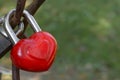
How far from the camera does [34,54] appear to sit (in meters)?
0.71

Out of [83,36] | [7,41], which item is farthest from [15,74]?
[83,36]

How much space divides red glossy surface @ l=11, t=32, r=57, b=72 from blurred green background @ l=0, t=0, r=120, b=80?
2588mm

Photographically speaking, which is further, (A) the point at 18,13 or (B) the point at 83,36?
(B) the point at 83,36

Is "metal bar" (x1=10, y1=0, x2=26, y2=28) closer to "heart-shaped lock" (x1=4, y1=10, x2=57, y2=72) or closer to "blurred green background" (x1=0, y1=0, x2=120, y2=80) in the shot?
"heart-shaped lock" (x1=4, y1=10, x2=57, y2=72)

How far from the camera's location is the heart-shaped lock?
0.71m

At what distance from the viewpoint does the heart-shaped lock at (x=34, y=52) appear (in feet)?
2.33

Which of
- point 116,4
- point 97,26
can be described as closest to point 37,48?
point 97,26

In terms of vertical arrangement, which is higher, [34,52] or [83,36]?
[34,52]

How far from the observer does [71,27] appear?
3.95m

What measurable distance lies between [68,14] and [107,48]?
20.5 inches

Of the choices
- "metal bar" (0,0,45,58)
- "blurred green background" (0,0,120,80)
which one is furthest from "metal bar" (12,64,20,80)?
"blurred green background" (0,0,120,80)

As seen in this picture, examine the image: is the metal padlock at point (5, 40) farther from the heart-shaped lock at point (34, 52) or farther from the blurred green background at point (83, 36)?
the blurred green background at point (83, 36)

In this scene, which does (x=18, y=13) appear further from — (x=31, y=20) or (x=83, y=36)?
(x=83, y=36)

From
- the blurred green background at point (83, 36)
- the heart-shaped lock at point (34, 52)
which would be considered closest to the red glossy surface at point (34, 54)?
the heart-shaped lock at point (34, 52)
